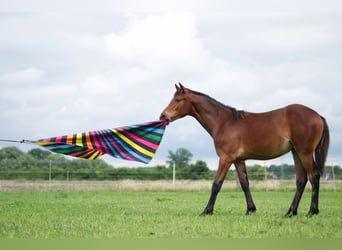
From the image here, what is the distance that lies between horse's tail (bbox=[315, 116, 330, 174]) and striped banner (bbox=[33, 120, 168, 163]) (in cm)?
304

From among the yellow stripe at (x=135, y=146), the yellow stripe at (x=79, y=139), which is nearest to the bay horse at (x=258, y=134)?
the yellow stripe at (x=135, y=146)

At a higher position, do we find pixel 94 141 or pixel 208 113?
pixel 208 113

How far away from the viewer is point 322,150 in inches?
349

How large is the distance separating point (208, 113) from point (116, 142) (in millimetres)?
1978

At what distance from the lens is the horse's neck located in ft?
31.0

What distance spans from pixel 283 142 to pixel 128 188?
1451 centimetres

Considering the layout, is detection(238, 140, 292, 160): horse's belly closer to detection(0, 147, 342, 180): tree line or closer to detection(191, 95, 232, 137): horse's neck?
detection(191, 95, 232, 137): horse's neck

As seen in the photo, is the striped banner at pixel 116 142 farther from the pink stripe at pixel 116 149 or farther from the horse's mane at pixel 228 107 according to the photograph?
the horse's mane at pixel 228 107

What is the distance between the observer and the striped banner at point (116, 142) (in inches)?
359

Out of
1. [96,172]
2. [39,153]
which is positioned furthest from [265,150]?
[39,153]

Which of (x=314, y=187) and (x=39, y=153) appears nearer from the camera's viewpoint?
(x=314, y=187)

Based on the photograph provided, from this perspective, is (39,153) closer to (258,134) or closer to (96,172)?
(96,172)

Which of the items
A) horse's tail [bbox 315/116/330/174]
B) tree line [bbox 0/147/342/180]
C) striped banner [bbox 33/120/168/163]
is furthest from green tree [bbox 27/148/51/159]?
horse's tail [bbox 315/116/330/174]

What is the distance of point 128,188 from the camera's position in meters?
22.4
